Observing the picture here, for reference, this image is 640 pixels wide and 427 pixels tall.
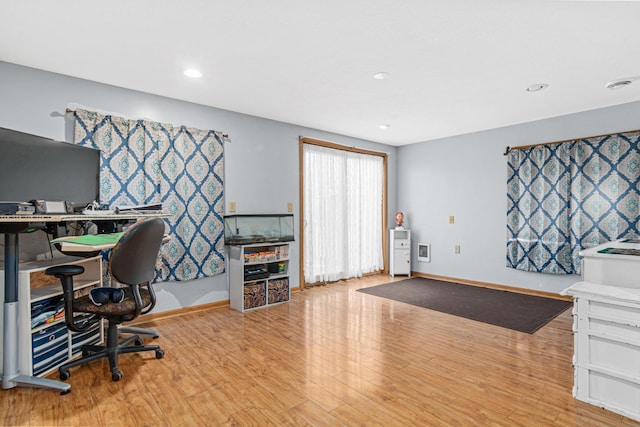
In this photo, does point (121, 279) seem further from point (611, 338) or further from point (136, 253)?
point (611, 338)

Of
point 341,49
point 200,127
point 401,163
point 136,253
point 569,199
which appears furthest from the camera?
point 401,163

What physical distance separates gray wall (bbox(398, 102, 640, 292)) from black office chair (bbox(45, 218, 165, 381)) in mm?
4520

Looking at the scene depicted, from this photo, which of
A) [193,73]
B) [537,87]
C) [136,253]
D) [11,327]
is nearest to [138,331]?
[11,327]

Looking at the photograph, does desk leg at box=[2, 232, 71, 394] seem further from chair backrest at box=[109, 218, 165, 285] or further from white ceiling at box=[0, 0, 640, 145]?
white ceiling at box=[0, 0, 640, 145]

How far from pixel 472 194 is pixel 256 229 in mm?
3405

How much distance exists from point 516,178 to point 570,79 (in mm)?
1808

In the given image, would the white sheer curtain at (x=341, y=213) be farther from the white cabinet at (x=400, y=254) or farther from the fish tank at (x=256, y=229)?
the fish tank at (x=256, y=229)

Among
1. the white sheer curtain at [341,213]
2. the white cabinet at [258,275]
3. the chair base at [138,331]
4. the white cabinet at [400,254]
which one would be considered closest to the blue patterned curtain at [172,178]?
the white cabinet at [258,275]

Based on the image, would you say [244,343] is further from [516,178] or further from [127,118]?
[516,178]

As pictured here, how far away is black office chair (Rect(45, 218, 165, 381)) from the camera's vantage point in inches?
84.2

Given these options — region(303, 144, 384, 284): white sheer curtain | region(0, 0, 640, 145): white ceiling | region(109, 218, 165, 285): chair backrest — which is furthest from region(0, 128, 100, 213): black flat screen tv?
region(303, 144, 384, 284): white sheer curtain

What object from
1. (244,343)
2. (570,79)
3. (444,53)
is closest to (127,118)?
(244,343)

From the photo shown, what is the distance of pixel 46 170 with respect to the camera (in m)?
2.55

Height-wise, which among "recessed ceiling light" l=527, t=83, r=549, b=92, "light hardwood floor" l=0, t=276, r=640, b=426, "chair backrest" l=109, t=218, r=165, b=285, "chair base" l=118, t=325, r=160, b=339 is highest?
"recessed ceiling light" l=527, t=83, r=549, b=92
